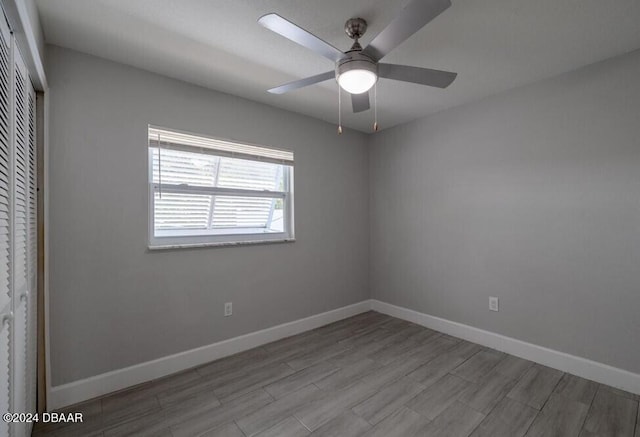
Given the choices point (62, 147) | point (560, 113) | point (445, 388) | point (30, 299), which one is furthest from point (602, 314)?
point (62, 147)

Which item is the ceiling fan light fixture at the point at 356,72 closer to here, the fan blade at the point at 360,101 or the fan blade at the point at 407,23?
the fan blade at the point at 407,23

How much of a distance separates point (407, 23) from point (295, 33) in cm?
52

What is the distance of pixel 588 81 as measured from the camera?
2.21m

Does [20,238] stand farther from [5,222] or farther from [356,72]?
[356,72]

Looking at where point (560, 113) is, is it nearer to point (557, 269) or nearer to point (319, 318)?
point (557, 269)

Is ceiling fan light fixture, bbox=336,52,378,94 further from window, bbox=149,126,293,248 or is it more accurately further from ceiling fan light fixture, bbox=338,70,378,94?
window, bbox=149,126,293,248

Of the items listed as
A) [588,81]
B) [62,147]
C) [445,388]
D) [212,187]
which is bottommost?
[445,388]

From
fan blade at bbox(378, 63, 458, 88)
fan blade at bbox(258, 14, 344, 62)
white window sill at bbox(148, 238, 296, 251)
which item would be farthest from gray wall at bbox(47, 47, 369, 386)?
fan blade at bbox(378, 63, 458, 88)

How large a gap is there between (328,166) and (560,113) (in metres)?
2.20

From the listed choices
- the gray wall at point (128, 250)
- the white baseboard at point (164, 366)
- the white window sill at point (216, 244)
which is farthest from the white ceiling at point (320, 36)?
the white baseboard at point (164, 366)

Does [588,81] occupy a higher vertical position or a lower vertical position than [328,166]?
higher

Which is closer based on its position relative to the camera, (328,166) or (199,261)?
(199,261)

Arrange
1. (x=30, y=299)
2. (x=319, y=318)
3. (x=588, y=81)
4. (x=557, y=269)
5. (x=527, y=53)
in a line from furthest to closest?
1. (x=319, y=318)
2. (x=557, y=269)
3. (x=588, y=81)
4. (x=527, y=53)
5. (x=30, y=299)

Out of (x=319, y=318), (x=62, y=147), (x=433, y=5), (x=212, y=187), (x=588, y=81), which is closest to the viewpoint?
(x=433, y=5)
